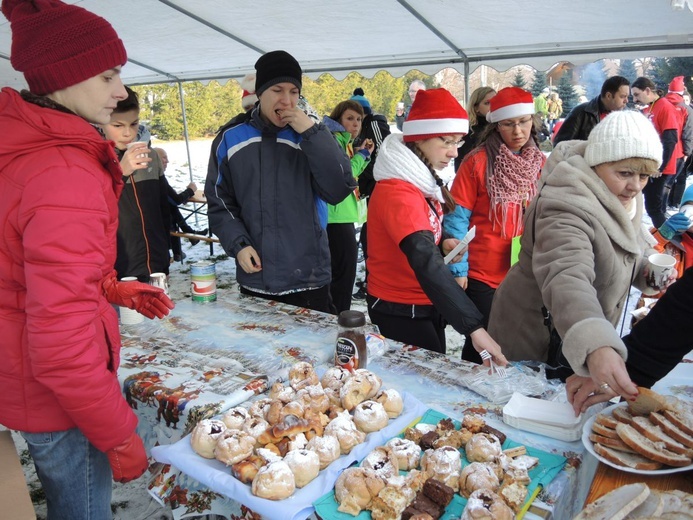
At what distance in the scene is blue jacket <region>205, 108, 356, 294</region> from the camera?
2389 millimetres

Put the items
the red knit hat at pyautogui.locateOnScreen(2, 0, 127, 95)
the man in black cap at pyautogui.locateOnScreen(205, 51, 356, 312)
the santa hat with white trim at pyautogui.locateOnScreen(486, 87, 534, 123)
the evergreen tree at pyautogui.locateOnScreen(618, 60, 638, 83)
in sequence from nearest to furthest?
the red knit hat at pyautogui.locateOnScreen(2, 0, 127, 95) < the man in black cap at pyautogui.locateOnScreen(205, 51, 356, 312) < the santa hat with white trim at pyautogui.locateOnScreen(486, 87, 534, 123) < the evergreen tree at pyautogui.locateOnScreen(618, 60, 638, 83)

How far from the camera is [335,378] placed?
1492 mm

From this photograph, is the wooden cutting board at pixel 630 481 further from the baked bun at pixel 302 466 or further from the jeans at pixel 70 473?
the jeans at pixel 70 473

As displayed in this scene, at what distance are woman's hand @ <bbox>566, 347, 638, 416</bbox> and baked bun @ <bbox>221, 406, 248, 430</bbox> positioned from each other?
2.77 feet

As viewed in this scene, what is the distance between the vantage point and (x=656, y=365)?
1.38 meters

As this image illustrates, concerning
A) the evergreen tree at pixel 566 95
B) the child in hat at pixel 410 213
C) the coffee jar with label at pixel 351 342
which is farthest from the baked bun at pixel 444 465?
the evergreen tree at pixel 566 95

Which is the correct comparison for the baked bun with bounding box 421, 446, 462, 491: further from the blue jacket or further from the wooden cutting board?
the blue jacket

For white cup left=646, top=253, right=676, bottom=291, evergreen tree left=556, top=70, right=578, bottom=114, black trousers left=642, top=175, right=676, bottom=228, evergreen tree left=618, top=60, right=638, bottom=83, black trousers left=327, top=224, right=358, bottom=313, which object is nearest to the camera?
white cup left=646, top=253, right=676, bottom=291

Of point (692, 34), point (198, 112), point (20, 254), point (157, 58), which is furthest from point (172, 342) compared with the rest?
point (198, 112)

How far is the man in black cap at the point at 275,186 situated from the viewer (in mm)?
2344

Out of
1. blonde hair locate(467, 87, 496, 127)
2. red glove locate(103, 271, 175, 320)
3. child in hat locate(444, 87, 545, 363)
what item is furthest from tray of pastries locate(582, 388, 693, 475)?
blonde hair locate(467, 87, 496, 127)

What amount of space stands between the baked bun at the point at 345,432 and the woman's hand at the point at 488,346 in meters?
0.59

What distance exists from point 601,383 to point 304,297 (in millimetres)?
1535

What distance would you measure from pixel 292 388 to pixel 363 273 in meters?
4.26
